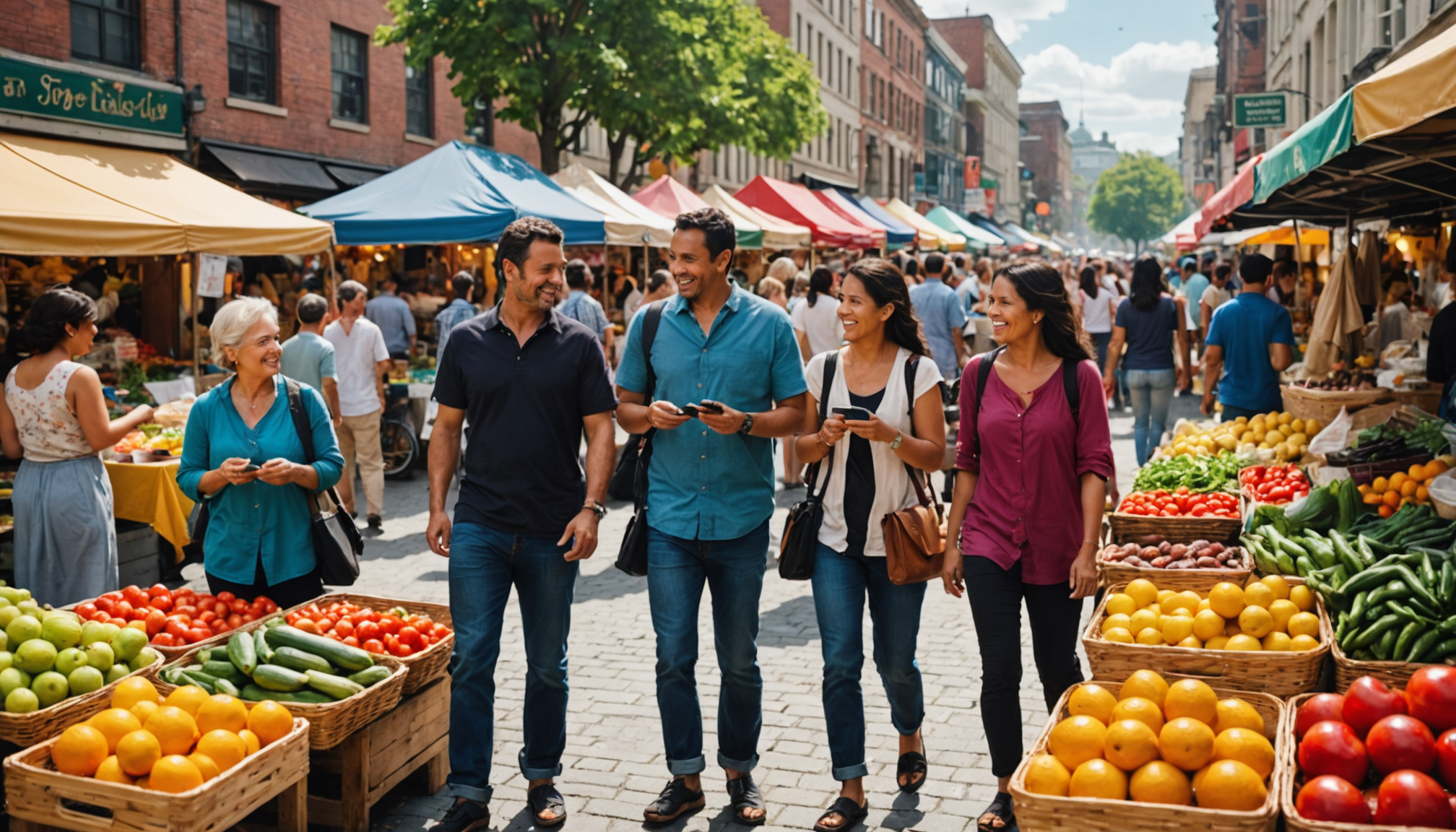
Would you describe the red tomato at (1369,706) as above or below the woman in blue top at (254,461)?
below

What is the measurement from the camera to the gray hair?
5.00 metres

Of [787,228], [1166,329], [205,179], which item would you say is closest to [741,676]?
[1166,329]

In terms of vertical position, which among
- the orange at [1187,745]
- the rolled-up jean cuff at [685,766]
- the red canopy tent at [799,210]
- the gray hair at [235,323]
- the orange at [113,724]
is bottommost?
the rolled-up jean cuff at [685,766]

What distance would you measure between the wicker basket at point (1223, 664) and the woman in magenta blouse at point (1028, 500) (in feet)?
0.47

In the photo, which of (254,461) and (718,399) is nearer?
(718,399)

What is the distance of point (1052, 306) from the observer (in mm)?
4344

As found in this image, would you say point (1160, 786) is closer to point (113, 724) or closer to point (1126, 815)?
point (1126, 815)

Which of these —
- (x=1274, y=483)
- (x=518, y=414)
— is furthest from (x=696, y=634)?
(x=1274, y=483)

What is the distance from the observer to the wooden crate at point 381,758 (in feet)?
14.3

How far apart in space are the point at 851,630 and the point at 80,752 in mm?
2504

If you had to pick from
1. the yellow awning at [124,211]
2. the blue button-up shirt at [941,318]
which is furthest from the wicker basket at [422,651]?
the blue button-up shirt at [941,318]

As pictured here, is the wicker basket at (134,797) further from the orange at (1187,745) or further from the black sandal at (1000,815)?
the orange at (1187,745)

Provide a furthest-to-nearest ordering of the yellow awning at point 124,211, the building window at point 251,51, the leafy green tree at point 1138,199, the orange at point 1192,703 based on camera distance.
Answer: the leafy green tree at point 1138,199 < the building window at point 251,51 < the yellow awning at point 124,211 < the orange at point 1192,703

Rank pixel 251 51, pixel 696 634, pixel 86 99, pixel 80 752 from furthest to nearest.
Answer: pixel 251 51 < pixel 86 99 < pixel 696 634 < pixel 80 752
